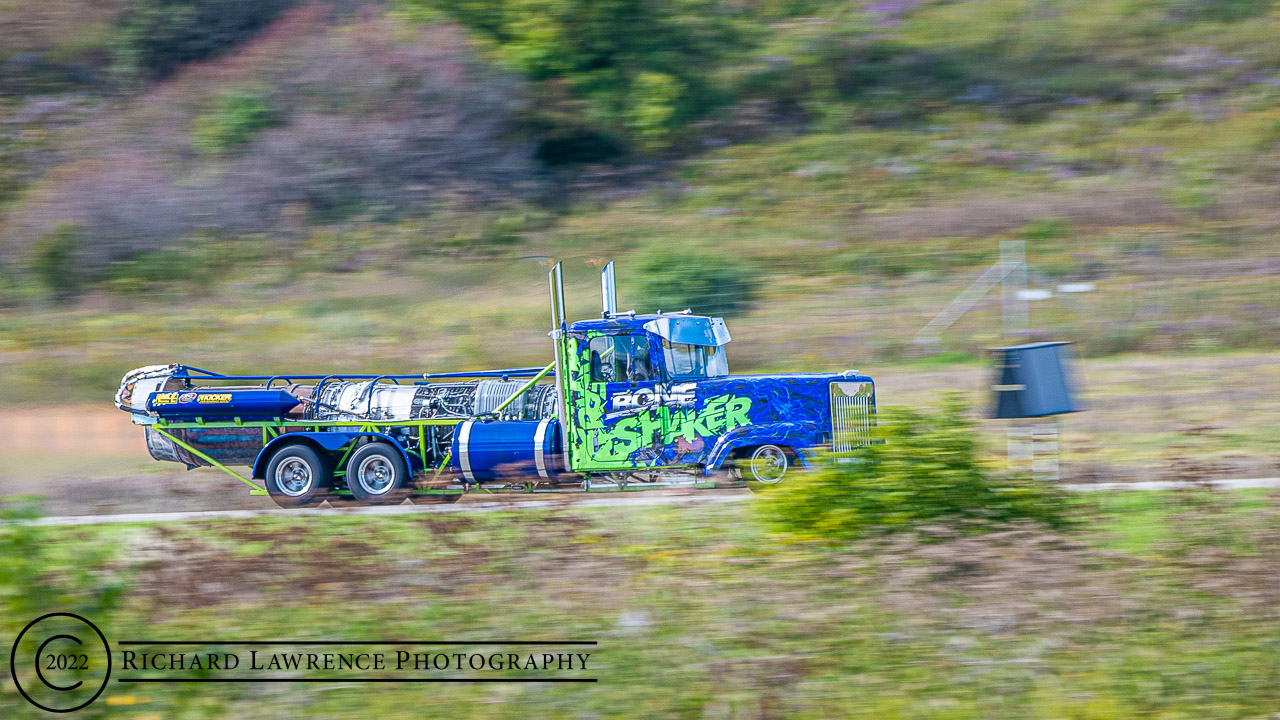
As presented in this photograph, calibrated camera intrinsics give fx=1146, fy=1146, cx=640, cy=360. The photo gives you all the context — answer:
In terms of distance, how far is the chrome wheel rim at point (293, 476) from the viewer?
11.4m

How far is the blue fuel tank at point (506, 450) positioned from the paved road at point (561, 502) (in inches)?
20.0

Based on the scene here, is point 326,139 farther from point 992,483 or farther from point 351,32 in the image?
point 992,483

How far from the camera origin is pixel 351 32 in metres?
27.5

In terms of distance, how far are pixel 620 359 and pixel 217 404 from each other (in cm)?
403

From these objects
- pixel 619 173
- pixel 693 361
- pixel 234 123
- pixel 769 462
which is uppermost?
pixel 234 123

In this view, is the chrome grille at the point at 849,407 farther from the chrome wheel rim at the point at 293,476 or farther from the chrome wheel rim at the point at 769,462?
the chrome wheel rim at the point at 293,476

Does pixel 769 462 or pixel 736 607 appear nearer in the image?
pixel 736 607

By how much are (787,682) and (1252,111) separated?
23082mm

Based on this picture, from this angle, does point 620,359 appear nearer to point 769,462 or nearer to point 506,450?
point 506,450

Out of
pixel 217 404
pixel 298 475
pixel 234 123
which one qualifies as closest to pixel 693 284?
pixel 298 475

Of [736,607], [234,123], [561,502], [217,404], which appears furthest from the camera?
[234,123]

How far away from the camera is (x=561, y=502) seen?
905 centimetres

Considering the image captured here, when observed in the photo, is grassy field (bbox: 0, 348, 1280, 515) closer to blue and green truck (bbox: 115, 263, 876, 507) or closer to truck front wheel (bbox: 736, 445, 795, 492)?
blue and green truck (bbox: 115, 263, 876, 507)

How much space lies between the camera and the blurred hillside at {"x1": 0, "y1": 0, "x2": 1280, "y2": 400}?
18.5 meters
